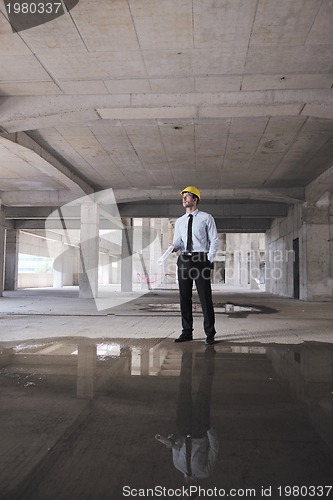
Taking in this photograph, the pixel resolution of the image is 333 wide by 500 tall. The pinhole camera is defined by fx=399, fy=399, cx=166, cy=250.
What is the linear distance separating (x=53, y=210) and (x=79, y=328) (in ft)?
50.3

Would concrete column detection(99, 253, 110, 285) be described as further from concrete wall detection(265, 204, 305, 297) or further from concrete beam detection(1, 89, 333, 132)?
concrete beam detection(1, 89, 333, 132)

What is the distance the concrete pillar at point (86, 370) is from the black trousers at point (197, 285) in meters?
1.15

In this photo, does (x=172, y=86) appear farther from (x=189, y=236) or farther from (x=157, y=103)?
(x=189, y=236)

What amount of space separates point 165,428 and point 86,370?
137cm

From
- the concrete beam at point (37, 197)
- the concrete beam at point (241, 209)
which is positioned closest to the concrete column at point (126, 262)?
the concrete beam at point (241, 209)

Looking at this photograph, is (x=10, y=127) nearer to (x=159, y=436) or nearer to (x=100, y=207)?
(x=159, y=436)

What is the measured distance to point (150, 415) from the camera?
2107mm

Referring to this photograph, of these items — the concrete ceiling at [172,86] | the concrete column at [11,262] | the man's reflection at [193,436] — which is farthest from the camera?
the concrete column at [11,262]

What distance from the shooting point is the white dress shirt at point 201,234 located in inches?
184

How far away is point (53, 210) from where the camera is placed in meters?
20.2

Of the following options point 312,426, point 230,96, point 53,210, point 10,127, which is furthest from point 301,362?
point 53,210

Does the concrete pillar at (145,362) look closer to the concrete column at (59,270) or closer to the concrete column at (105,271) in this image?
the concrete column at (59,270)

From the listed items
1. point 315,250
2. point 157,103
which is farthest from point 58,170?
point 315,250

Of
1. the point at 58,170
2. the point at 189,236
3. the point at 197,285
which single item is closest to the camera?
the point at 197,285
